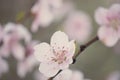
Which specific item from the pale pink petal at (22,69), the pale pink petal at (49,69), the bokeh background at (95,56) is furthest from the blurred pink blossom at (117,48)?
the pale pink petal at (22,69)

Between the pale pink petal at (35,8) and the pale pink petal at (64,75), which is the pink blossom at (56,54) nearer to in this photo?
the pale pink petal at (64,75)

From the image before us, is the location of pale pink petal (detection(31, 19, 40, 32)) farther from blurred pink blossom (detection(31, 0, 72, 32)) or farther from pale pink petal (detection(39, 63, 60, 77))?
pale pink petal (detection(39, 63, 60, 77))

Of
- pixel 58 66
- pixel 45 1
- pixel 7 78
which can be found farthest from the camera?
pixel 7 78

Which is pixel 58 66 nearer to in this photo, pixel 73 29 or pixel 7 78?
pixel 73 29

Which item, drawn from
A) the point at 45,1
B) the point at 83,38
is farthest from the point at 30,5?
the point at 83,38

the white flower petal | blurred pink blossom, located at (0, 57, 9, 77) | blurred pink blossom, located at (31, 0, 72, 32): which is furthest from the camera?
blurred pink blossom, located at (0, 57, 9, 77)

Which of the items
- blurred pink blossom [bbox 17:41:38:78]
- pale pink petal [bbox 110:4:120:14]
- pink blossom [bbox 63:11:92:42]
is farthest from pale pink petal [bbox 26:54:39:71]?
pale pink petal [bbox 110:4:120:14]

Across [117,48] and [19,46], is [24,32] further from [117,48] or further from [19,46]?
[117,48]

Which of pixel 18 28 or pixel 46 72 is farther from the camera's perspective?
pixel 18 28
